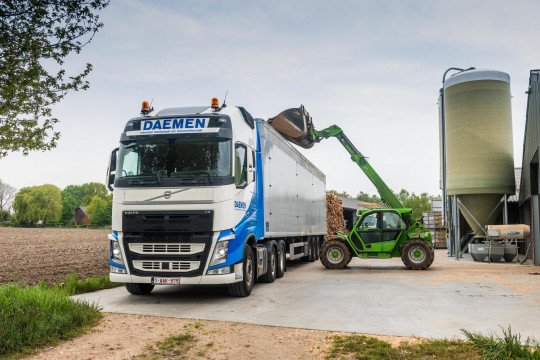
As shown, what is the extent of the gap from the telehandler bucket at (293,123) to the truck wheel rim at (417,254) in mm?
5866

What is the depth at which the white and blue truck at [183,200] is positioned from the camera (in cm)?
966

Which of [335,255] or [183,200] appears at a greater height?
[183,200]

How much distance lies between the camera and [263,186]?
12.0 m

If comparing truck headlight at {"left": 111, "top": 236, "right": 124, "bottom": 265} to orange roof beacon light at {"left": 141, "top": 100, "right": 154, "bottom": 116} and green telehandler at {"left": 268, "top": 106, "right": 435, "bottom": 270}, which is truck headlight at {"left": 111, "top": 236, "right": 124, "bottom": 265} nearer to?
orange roof beacon light at {"left": 141, "top": 100, "right": 154, "bottom": 116}

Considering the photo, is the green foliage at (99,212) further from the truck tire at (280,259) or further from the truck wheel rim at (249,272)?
the truck wheel rim at (249,272)

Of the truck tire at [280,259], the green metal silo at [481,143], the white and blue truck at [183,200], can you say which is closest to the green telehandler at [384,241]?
the truck tire at [280,259]

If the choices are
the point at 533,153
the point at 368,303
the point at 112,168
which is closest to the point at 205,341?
the point at 368,303

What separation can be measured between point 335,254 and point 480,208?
8.34 m

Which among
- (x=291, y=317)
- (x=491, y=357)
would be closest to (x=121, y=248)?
(x=291, y=317)

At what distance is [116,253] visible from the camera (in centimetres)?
1013

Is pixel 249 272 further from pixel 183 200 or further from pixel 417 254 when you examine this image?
pixel 417 254

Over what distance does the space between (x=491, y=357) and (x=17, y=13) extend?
9696mm

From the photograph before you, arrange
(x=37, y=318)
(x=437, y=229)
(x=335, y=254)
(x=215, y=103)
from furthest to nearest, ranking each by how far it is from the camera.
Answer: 1. (x=437, y=229)
2. (x=335, y=254)
3. (x=215, y=103)
4. (x=37, y=318)

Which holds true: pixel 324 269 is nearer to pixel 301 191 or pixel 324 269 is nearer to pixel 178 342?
pixel 301 191
